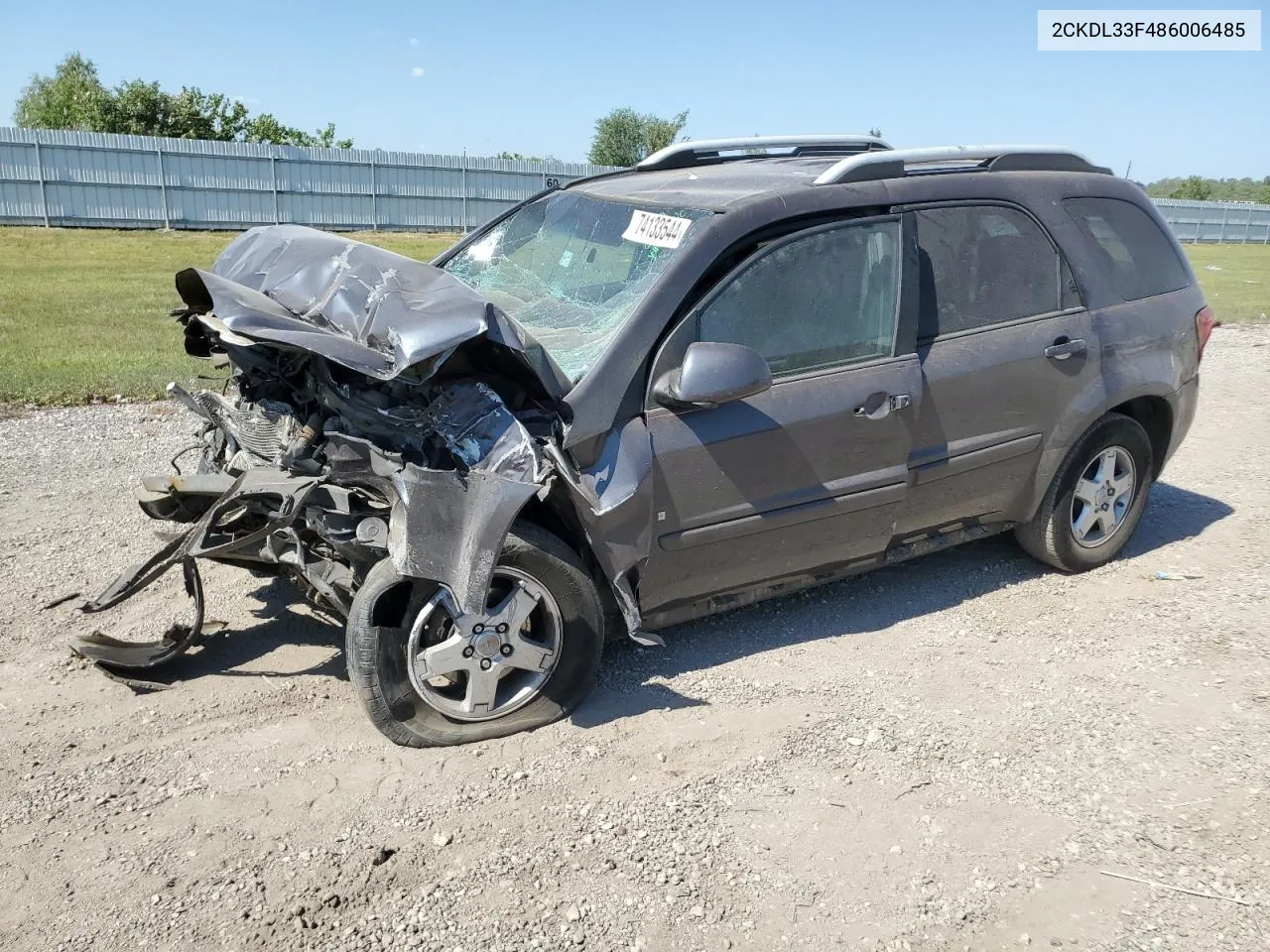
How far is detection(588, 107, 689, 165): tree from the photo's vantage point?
45812 millimetres

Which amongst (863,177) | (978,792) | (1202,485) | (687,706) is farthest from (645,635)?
(1202,485)

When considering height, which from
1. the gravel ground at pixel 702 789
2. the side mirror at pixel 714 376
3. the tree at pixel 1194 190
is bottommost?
the gravel ground at pixel 702 789

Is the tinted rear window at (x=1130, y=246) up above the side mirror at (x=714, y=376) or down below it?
above

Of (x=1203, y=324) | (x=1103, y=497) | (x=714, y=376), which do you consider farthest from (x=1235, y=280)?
(x=714, y=376)

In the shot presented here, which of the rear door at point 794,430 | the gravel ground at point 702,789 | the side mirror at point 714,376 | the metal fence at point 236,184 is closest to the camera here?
the gravel ground at point 702,789

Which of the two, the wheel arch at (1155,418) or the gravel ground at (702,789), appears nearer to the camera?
the gravel ground at (702,789)

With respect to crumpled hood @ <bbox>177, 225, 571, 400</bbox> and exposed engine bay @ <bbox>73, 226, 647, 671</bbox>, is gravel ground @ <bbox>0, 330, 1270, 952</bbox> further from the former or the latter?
crumpled hood @ <bbox>177, 225, 571, 400</bbox>

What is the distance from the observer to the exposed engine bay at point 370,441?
333 centimetres

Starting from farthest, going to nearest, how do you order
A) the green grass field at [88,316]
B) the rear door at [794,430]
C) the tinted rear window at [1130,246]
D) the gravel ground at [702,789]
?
the green grass field at [88,316], the tinted rear window at [1130,246], the rear door at [794,430], the gravel ground at [702,789]

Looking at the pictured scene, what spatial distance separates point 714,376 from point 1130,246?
8.83 feet

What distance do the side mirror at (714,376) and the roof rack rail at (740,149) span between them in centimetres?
189

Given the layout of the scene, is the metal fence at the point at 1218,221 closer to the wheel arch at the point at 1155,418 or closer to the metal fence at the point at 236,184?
the metal fence at the point at 236,184

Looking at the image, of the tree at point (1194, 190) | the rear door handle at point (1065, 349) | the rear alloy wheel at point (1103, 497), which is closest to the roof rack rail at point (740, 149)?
→ the rear door handle at point (1065, 349)

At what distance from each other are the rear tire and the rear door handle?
0.42m
